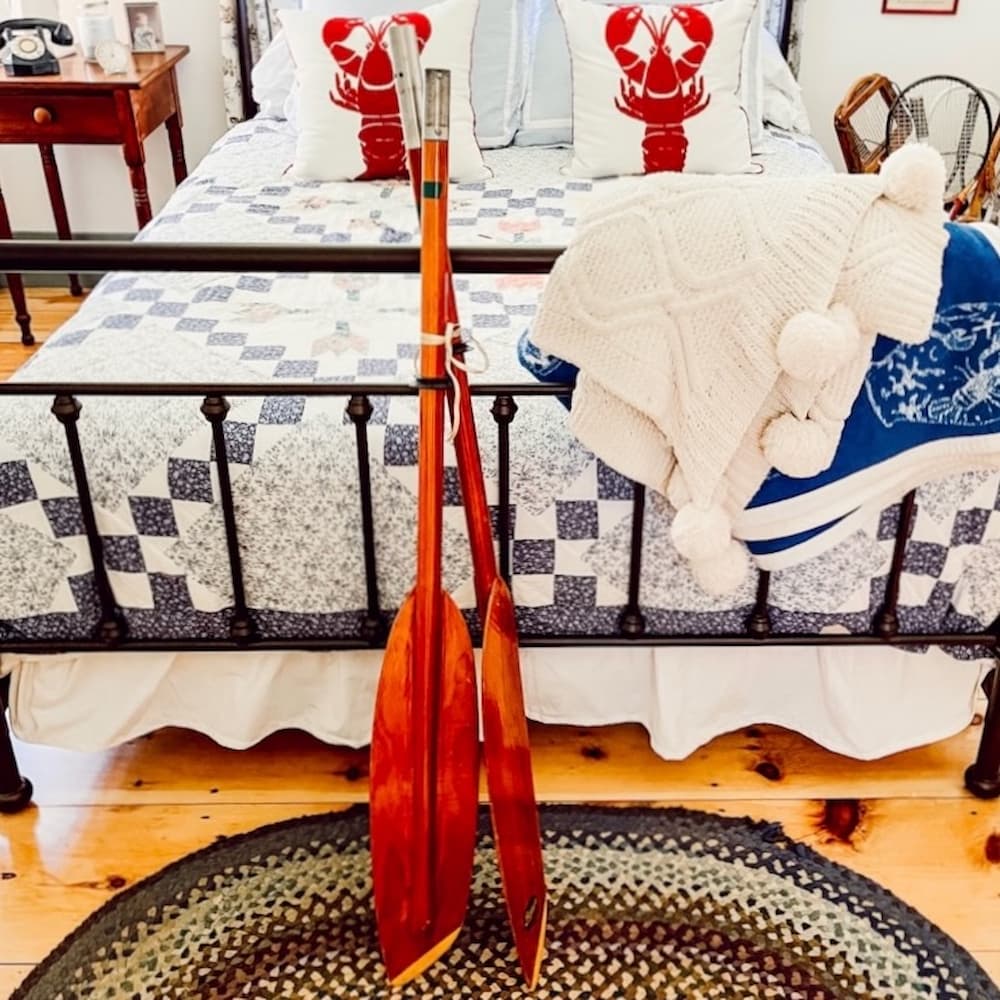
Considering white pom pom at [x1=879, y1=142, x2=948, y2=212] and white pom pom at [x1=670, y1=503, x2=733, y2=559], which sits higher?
white pom pom at [x1=879, y1=142, x2=948, y2=212]

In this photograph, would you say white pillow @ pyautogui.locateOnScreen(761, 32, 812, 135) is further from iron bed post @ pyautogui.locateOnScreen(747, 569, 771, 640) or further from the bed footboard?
the bed footboard

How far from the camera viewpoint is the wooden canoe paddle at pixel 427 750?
45.9 inches

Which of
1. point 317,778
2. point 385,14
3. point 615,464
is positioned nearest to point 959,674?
point 615,464

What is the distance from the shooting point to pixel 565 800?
1620 millimetres

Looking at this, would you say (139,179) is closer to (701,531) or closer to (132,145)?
(132,145)

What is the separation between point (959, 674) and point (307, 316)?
3.53 ft

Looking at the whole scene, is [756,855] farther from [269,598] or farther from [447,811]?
[269,598]

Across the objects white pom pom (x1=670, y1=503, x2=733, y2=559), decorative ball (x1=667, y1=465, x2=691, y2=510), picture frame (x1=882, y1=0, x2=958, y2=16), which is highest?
picture frame (x1=882, y1=0, x2=958, y2=16)

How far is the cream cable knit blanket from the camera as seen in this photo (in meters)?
1.19

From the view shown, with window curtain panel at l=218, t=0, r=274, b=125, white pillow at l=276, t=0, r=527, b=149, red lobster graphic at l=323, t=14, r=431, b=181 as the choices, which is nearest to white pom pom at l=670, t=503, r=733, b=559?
red lobster graphic at l=323, t=14, r=431, b=181

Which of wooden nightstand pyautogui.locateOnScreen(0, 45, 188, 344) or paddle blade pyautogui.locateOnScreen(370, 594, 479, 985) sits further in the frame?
wooden nightstand pyautogui.locateOnScreen(0, 45, 188, 344)

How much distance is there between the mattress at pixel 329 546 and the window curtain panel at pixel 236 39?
1552mm

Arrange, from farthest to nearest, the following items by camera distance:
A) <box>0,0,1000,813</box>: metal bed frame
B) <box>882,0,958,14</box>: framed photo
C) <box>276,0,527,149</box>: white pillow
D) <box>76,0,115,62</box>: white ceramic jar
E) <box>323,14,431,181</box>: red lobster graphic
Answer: <box>882,0,958,14</box>: framed photo
<box>76,0,115,62</box>: white ceramic jar
<box>276,0,527,149</box>: white pillow
<box>323,14,431,181</box>: red lobster graphic
<box>0,0,1000,813</box>: metal bed frame

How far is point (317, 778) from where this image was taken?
166 centimetres
